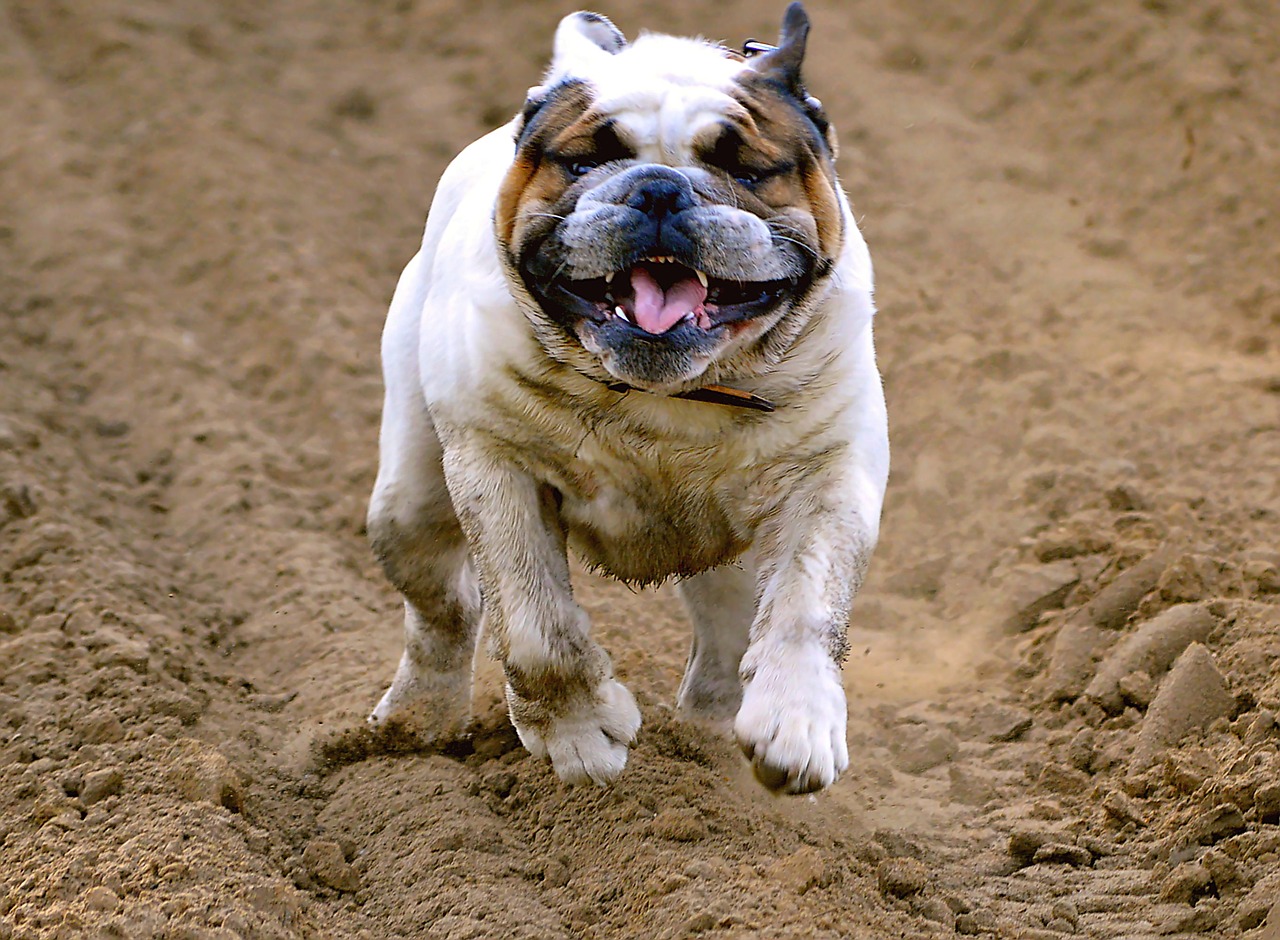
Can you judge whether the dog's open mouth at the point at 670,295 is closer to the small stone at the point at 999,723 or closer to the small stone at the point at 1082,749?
the small stone at the point at 1082,749

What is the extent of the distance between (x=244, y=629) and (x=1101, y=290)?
4.99 meters

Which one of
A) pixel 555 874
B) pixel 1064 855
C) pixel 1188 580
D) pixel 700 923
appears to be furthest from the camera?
pixel 1188 580

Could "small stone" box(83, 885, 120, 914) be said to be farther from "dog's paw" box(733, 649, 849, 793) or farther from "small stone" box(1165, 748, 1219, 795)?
"small stone" box(1165, 748, 1219, 795)

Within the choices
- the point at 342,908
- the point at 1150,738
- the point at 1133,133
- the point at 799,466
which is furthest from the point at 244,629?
the point at 1133,133

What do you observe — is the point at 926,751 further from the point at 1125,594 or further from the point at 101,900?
the point at 101,900

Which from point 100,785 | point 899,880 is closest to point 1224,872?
point 899,880

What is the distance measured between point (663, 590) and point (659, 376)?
A: 3.47m

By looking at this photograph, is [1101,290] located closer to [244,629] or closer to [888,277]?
[888,277]

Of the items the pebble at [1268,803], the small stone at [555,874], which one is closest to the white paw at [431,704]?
the small stone at [555,874]

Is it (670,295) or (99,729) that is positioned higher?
(670,295)

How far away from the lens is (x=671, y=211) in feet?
12.5

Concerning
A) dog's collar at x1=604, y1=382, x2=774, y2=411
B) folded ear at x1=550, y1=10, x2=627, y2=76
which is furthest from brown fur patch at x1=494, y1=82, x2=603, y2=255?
dog's collar at x1=604, y1=382, x2=774, y2=411

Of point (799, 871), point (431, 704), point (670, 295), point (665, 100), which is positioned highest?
point (665, 100)

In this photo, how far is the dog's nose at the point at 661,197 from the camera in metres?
3.79
